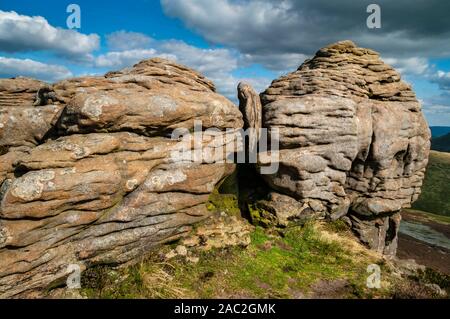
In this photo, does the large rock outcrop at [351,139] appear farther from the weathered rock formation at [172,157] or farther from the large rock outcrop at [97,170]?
the large rock outcrop at [97,170]

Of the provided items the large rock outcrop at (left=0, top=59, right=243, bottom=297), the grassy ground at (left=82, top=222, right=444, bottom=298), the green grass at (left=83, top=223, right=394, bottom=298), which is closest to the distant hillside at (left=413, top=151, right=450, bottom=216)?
the grassy ground at (left=82, top=222, right=444, bottom=298)

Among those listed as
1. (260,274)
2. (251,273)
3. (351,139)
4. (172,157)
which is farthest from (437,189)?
(172,157)

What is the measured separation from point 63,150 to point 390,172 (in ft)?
80.1

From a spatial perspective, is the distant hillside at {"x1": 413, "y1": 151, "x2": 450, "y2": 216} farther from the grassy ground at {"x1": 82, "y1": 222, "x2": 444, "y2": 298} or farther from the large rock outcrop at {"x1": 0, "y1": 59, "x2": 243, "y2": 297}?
the large rock outcrop at {"x1": 0, "y1": 59, "x2": 243, "y2": 297}

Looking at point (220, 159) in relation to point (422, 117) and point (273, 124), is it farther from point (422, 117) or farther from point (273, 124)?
point (422, 117)

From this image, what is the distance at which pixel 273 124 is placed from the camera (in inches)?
915

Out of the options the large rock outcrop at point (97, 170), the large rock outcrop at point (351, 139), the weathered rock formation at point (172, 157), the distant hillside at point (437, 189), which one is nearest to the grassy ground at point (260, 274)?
the weathered rock formation at point (172, 157)

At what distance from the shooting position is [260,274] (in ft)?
59.4

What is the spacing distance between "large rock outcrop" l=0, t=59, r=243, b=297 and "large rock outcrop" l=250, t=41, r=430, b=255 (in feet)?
17.5

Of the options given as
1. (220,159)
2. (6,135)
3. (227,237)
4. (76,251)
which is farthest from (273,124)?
(6,135)

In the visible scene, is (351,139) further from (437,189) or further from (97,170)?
(437,189)

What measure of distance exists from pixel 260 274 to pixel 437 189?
475 ft

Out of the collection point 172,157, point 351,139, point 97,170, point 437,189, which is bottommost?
point 437,189

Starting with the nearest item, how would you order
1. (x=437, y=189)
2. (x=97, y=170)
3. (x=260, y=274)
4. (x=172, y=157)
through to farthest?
(x=97, y=170) → (x=260, y=274) → (x=172, y=157) → (x=437, y=189)
